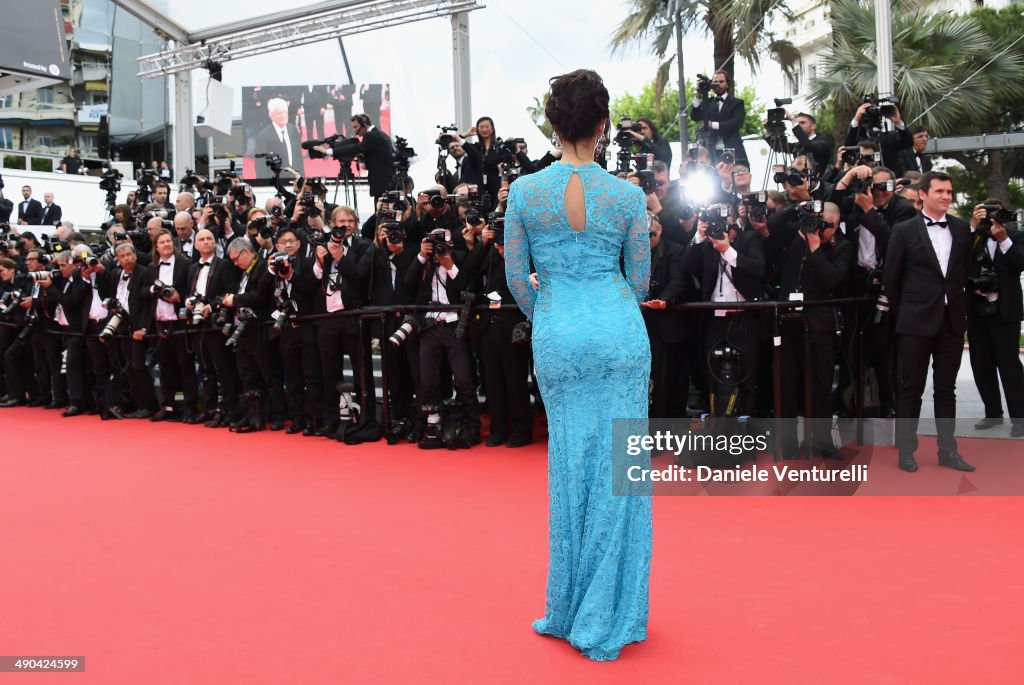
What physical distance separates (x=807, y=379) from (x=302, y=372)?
A: 4189mm

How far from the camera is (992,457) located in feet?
19.9

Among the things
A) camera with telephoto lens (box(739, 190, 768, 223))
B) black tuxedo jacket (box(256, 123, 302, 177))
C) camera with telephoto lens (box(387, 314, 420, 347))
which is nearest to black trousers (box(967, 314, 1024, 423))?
camera with telephoto lens (box(739, 190, 768, 223))

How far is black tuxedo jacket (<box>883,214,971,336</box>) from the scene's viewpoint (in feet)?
18.6

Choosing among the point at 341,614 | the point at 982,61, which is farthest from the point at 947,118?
the point at 341,614

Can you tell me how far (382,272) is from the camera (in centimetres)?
761

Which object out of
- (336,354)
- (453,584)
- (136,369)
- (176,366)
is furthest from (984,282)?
(136,369)

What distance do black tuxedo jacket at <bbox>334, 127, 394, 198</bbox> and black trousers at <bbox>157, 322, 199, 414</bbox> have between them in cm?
220

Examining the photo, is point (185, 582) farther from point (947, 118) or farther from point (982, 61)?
point (982, 61)

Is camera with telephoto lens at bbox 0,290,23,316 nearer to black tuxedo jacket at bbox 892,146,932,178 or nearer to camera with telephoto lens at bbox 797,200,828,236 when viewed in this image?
camera with telephoto lens at bbox 797,200,828,236

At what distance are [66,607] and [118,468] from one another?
129 inches

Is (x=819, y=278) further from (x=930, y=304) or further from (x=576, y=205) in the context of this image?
(x=576, y=205)

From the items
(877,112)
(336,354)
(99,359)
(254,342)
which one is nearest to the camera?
(877,112)

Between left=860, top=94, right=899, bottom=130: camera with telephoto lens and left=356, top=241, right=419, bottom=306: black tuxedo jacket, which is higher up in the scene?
left=860, top=94, right=899, bottom=130: camera with telephoto lens

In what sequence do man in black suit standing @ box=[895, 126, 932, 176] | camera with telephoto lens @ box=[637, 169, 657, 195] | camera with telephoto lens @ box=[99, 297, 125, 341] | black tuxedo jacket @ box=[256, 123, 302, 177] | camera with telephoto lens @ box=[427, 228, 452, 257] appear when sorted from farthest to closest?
black tuxedo jacket @ box=[256, 123, 302, 177] → camera with telephoto lens @ box=[99, 297, 125, 341] → man in black suit standing @ box=[895, 126, 932, 176] → camera with telephoto lens @ box=[427, 228, 452, 257] → camera with telephoto lens @ box=[637, 169, 657, 195]
